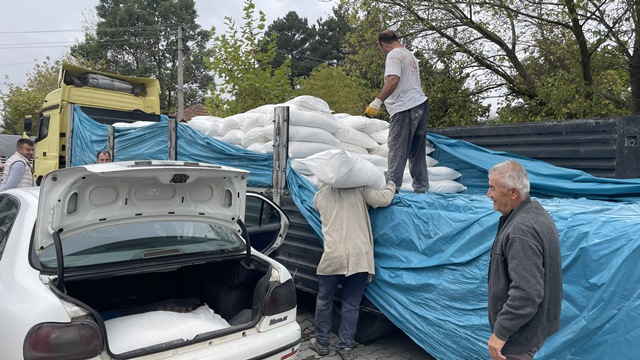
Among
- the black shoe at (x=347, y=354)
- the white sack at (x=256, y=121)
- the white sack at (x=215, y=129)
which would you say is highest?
the white sack at (x=256, y=121)

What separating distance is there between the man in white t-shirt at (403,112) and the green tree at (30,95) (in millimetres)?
31173

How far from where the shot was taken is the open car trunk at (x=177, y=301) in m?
2.62

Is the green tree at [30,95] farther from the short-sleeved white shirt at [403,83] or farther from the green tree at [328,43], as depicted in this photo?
the short-sleeved white shirt at [403,83]

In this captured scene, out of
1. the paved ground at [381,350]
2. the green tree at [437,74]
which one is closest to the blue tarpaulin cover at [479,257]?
the paved ground at [381,350]

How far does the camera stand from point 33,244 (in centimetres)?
255

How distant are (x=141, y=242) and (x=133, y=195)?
38 cm

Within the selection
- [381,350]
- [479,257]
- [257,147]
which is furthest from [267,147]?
[479,257]

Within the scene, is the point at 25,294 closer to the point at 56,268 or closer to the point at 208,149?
the point at 56,268

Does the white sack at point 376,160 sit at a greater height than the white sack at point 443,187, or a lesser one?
greater

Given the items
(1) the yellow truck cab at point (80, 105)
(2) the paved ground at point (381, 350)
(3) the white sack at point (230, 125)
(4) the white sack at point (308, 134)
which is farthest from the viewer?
(1) the yellow truck cab at point (80, 105)

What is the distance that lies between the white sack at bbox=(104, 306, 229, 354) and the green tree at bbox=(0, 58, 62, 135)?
31.8 metres

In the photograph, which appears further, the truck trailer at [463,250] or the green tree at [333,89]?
the green tree at [333,89]

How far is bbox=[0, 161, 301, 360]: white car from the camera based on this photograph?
2271 mm

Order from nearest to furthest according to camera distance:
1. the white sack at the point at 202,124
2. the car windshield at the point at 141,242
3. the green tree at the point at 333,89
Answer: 1. the car windshield at the point at 141,242
2. the white sack at the point at 202,124
3. the green tree at the point at 333,89
